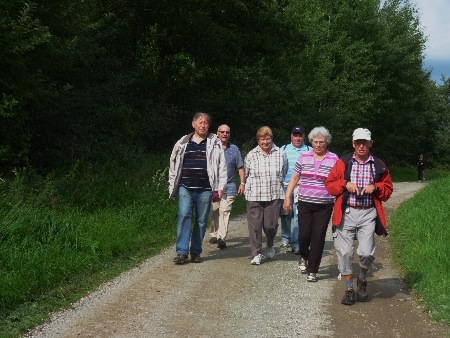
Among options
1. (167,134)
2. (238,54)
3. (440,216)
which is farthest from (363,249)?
(238,54)

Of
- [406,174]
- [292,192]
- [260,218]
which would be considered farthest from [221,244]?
[406,174]

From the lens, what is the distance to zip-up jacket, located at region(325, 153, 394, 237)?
6828 mm

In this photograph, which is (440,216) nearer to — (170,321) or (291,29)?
(170,321)

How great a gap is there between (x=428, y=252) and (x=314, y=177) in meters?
2.19

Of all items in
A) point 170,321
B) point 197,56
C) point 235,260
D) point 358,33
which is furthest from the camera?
point 358,33

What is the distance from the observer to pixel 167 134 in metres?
22.6

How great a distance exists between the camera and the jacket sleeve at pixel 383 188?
6.80 m

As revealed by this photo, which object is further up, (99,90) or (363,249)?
(99,90)

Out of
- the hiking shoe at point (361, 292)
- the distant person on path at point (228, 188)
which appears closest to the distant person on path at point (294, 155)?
the distant person on path at point (228, 188)

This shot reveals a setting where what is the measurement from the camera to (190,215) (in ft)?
28.7

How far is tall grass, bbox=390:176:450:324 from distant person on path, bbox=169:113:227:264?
293 centimetres

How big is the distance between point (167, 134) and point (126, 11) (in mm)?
4808

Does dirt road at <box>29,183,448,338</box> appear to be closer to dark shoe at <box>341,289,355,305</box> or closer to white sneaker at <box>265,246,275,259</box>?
dark shoe at <box>341,289,355,305</box>

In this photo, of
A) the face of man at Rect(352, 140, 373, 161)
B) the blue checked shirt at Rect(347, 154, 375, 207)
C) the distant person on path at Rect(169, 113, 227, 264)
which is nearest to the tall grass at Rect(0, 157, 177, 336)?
the distant person on path at Rect(169, 113, 227, 264)
